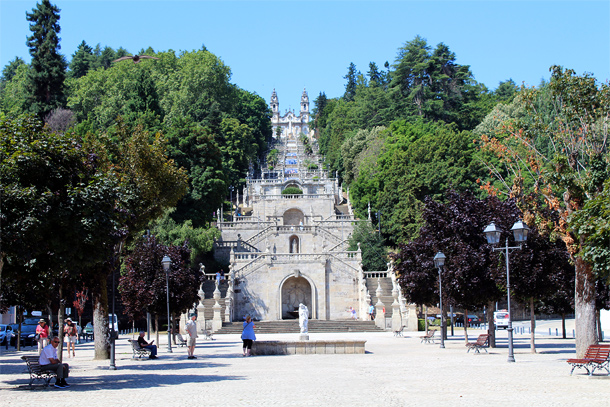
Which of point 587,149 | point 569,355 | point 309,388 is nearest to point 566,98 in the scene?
point 587,149

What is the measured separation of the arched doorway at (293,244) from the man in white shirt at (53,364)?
157ft

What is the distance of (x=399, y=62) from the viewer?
88.8 meters

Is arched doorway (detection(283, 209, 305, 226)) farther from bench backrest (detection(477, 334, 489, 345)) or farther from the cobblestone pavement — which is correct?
the cobblestone pavement

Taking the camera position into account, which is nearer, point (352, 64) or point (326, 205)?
point (326, 205)

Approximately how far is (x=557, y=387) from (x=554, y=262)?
40.0 ft

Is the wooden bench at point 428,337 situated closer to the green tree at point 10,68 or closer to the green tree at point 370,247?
the green tree at point 370,247

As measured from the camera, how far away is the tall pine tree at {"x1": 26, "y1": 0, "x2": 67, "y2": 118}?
66.8 metres

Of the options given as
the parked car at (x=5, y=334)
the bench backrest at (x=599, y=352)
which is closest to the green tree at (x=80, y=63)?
the parked car at (x=5, y=334)

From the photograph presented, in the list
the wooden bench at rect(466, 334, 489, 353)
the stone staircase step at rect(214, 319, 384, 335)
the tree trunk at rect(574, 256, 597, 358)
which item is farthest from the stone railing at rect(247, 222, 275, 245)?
the tree trunk at rect(574, 256, 597, 358)

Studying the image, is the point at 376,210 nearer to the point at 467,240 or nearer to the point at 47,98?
the point at 47,98

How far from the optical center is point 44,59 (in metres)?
66.9

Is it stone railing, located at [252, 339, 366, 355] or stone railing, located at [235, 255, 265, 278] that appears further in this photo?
stone railing, located at [235, 255, 265, 278]

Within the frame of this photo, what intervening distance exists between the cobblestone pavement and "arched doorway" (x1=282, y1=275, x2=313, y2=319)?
2859 cm

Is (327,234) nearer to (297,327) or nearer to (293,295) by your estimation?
(293,295)
